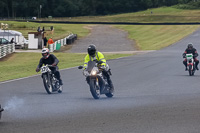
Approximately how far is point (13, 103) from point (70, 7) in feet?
436

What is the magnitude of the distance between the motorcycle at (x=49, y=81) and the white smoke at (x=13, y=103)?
3.75 ft

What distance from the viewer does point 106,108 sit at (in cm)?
1115

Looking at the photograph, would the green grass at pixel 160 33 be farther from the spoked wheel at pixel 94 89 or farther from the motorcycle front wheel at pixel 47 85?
the spoked wheel at pixel 94 89

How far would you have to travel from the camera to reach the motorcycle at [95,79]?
41.6 feet

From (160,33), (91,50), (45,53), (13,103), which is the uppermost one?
(91,50)

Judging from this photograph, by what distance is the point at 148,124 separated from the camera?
8.71m

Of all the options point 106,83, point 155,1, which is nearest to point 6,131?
point 106,83

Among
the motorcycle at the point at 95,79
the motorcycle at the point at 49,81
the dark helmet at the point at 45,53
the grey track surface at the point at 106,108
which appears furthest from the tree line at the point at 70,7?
the motorcycle at the point at 95,79

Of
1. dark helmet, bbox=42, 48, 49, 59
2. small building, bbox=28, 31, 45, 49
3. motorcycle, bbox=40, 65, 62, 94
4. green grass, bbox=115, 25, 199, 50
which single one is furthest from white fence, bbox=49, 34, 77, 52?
dark helmet, bbox=42, 48, 49, 59

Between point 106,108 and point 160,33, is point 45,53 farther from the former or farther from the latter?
point 160,33

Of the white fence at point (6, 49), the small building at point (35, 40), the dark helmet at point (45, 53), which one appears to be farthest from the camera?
the small building at point (35, 40)

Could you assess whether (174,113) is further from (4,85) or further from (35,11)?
(35,11)

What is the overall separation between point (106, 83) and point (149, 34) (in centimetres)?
5561

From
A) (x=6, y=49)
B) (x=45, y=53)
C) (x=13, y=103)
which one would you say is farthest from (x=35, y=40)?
(x=13, y=103)
